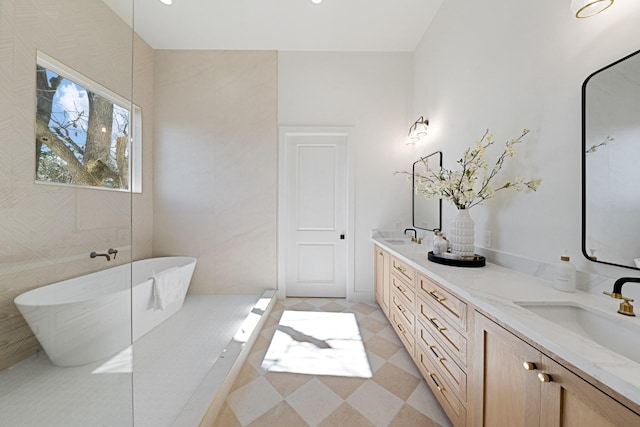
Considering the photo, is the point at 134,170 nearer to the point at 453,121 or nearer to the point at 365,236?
the point at 365,236

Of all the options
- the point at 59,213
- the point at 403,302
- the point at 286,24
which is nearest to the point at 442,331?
the point at 403,302

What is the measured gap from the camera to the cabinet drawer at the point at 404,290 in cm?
176

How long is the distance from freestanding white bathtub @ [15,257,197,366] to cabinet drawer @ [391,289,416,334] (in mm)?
1822

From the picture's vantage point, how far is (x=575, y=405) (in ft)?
2.00

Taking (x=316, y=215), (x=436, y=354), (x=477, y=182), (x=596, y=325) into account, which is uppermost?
(x=477, y=182)

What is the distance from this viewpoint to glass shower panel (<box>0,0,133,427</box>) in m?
0.87

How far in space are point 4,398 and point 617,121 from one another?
2518mm

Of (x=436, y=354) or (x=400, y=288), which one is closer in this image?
(x=436, y=354)

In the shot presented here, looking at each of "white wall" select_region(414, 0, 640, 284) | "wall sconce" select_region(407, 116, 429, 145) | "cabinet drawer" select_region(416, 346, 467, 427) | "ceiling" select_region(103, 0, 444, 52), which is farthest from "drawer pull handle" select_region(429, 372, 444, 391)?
"ceiling" select_region(103, 0, 444, 52)

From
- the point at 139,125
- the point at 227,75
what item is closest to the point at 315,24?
the point at 227,75

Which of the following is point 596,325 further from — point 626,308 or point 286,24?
point 286,24

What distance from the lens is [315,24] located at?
2.63m

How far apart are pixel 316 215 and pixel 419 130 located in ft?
5.31

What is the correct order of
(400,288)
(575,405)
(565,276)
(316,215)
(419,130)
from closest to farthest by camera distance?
(575,405)
(565,276)
(400,288)
(419,130)
(316,215)
